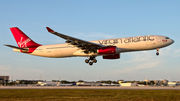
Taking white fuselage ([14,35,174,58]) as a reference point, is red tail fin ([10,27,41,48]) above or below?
above

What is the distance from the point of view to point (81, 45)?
38.3 metres

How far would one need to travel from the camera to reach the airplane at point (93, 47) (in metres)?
36.3

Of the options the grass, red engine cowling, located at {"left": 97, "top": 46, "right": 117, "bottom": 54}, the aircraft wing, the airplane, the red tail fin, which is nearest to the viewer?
the grass

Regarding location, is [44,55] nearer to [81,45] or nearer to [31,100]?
[81,45]

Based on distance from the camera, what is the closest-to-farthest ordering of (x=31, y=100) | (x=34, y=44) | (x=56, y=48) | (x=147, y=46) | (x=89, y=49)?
(x=31, y=100) < (x=147, y=46) < (x=89, y=49) < (x=56, y=48) < (x=34, y=44)

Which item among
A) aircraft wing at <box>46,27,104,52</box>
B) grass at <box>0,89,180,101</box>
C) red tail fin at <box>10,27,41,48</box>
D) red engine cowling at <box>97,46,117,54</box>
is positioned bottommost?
grass at <box>0,89,180,101</box>

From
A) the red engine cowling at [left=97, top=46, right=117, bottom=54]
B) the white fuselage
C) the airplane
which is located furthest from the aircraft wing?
the white fuselage

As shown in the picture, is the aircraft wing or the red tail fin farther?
the red tail fin

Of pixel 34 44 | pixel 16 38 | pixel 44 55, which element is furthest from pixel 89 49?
pixel 16 38

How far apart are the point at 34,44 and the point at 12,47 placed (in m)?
4.84

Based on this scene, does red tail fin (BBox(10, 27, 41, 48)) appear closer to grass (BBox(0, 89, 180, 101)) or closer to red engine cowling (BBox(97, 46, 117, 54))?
red engine cowling (BBox(97, 46, 117, 54))

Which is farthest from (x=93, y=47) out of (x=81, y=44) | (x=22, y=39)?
(x=22, y=39)

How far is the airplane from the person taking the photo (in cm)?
3633

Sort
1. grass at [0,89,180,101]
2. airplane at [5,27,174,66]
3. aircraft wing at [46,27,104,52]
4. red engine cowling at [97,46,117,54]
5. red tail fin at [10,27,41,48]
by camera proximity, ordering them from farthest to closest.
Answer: red tail fin at [10,27,41,48]
airplane at [5,27,174,66]
red engine cowling at [97,46,117,54]
aircraft wing at [46,27,104,52]
grass at [0,89,180,101]
